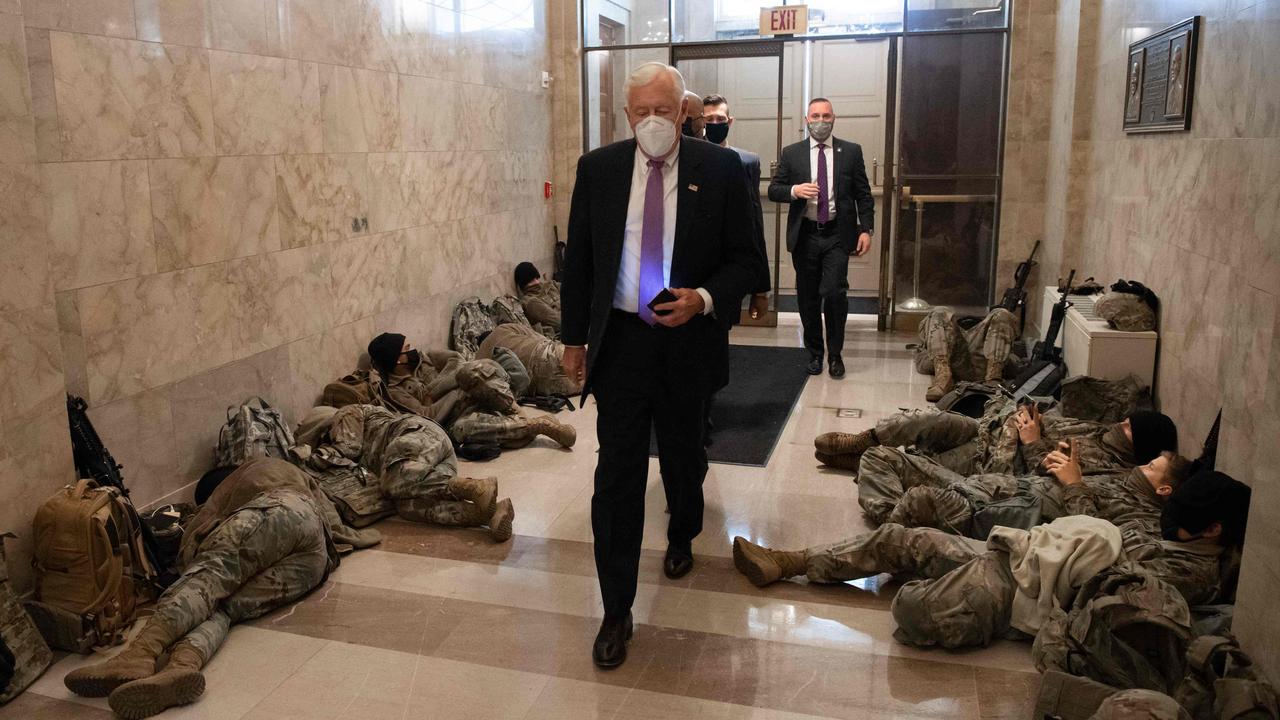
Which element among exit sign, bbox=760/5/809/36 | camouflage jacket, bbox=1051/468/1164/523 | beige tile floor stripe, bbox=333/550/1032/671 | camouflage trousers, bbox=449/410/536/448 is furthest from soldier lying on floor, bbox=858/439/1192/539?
exit sign, bbox=760/5/809/36

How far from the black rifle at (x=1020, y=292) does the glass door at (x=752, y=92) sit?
2.00 meters

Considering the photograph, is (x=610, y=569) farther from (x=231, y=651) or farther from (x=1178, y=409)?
(x=1178, y=409)

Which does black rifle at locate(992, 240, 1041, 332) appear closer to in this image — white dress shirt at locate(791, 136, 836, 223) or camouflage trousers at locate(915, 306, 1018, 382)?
camouflage trousers at locate(915, 306, 1018, 382)

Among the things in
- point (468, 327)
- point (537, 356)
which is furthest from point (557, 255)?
point (537, 356)

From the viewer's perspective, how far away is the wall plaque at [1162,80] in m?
4.67

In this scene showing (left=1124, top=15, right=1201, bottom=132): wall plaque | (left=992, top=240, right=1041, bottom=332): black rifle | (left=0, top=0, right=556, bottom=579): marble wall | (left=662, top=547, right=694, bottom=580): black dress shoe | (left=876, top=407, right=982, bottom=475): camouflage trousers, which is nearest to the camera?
(left=0, top=0, right=556, bottom=579): marble wall

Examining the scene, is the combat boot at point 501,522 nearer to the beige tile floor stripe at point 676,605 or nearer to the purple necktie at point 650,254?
the beige tile floor stripe at point 676,605

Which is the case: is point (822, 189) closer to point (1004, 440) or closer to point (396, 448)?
point (1004, 440)

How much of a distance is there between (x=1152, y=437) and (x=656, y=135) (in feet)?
8.03

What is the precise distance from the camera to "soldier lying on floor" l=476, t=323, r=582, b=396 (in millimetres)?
6547

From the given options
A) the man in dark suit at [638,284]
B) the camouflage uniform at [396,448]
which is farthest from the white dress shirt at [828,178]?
the man in dark suit at [638,284]

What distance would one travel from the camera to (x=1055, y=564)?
3.16m

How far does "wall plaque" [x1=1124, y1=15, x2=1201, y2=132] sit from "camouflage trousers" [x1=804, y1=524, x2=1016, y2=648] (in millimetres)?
2550

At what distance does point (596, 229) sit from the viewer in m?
3.30
